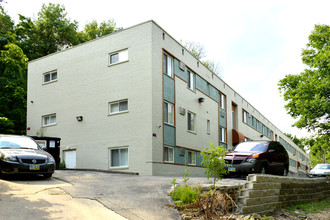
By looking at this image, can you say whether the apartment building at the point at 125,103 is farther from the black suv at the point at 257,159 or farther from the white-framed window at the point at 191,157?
the black suv at the point at 257,159

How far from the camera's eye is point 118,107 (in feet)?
71.3

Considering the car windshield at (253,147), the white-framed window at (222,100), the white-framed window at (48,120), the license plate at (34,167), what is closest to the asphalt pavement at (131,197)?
the license plate at (34,167)

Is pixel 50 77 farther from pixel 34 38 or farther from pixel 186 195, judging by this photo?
pixel 186 195

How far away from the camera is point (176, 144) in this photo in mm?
22531

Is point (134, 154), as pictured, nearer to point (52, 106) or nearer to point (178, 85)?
point (178, 85)

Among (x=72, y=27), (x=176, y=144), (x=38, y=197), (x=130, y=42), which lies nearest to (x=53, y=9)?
(x=72, y=27)

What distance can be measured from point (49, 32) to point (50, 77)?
14.9 m

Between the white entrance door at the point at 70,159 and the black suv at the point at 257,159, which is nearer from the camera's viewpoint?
the black suv at the point at 257,159

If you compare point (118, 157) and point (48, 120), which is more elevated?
point (48, 120)

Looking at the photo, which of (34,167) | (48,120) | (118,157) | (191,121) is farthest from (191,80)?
(34,167)

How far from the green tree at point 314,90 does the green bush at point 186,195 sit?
21163 mm

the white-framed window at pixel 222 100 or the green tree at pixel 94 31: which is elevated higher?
the green tree at pixel 94 31

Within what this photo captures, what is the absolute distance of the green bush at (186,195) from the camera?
27.7 feet

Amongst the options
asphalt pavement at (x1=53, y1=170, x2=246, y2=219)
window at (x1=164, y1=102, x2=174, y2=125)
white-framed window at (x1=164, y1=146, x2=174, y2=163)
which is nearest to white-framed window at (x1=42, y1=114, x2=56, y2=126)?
window at (x1=164, y1=102, x2=174, y2=125)
